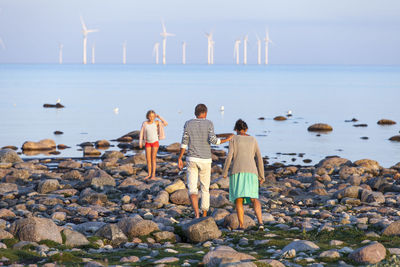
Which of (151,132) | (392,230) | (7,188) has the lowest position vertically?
(7,188)

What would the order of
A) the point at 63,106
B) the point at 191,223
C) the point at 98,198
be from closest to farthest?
the point at 191,223
the point at 98,198
the point at 63,106

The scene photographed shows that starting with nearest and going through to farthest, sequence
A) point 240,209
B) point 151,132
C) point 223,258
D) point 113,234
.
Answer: point 223,258 < point 113,234 < point 240,209 < point 151,132

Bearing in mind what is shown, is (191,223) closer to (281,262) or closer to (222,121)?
(281,262)

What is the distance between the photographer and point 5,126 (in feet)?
165

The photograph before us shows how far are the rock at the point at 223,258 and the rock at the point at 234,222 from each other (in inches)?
132

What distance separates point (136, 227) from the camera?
1234cm

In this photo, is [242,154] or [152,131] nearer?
[242,154]

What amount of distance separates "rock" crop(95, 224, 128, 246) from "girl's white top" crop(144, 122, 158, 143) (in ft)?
26.3

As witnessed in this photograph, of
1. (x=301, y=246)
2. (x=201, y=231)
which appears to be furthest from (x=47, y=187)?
(x=301, y=246)

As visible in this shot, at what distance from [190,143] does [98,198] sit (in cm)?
530

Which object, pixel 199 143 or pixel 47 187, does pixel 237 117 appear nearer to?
pixel 47 187

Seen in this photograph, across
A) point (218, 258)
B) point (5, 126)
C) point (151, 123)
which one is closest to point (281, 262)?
point (218, 258)

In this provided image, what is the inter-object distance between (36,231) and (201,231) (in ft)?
10.1

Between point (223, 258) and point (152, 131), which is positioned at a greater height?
point (152, 131)
